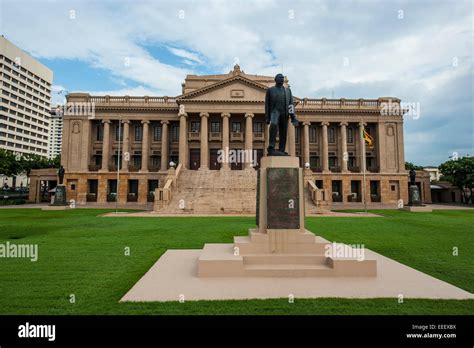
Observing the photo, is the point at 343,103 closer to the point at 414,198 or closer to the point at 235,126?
the point at 235,126

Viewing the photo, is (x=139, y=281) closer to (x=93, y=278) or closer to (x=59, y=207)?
(x=93, y=278)

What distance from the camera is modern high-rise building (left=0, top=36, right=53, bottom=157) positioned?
90312 millimetres

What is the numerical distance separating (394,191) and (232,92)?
29296 mm

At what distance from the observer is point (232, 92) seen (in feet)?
136

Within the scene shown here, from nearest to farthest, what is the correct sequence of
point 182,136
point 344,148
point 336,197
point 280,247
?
point 280,247, point 182,136, point 336,197, point 344,148

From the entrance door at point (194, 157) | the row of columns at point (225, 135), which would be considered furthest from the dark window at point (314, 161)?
the entrance door at point (194, 157)

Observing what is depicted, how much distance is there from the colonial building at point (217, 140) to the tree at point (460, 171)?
11590 mm

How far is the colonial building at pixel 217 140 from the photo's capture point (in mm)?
41406

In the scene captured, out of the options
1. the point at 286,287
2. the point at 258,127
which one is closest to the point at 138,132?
the point at 258,127

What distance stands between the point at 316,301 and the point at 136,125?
151 feet

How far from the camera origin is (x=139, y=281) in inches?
278

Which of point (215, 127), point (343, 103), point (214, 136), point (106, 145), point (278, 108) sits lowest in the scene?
point (278, 108)

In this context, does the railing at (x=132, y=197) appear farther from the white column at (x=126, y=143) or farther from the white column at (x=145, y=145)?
the white column at (x=126, y=143)

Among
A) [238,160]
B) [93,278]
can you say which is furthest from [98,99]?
[93,278]
